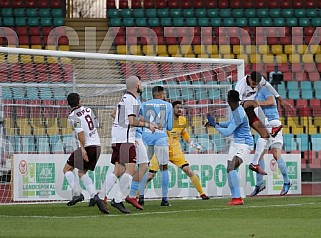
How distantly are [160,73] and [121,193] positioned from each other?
21.6ft

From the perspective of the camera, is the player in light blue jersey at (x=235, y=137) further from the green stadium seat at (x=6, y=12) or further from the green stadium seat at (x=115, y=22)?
the green stadium seat at (x=6, y=12)

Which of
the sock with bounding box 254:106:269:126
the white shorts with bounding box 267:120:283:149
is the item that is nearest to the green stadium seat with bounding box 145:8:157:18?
the sock with bounding box 254:106:269:126

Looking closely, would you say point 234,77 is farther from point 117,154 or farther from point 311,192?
point 117,154

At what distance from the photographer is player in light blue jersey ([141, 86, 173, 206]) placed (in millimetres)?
14594

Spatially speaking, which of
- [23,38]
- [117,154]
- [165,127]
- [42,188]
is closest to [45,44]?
[23,38]

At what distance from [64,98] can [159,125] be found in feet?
15.6

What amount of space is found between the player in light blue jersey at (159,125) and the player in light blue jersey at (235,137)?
2.53 feet

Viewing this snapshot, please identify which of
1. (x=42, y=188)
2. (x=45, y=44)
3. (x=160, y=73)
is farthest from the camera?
(x=45, y=44)

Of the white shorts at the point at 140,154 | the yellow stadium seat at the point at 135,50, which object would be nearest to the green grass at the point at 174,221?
the white shorts at the point at 140,154

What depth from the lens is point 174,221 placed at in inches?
442

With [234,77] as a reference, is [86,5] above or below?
above

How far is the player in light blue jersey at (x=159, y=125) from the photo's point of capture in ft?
47.9

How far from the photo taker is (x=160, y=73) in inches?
738

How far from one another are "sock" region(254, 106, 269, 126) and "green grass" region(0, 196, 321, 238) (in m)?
2.32
